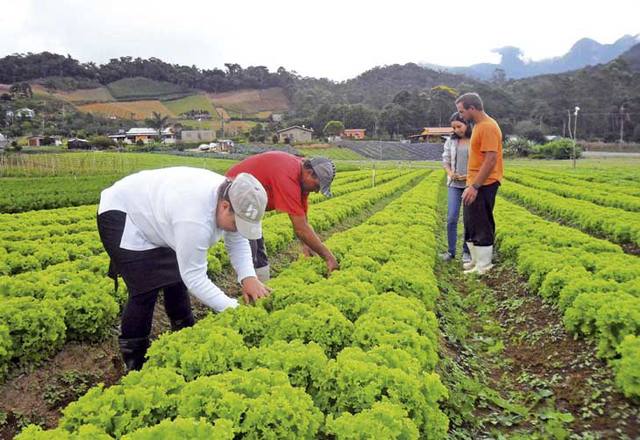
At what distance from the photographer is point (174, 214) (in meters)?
3.78

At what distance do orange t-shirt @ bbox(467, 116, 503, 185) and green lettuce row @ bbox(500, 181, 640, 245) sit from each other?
187 inches

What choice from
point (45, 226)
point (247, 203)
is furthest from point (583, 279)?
point (45, 226)

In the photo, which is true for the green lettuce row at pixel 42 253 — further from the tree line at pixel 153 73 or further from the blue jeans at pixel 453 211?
the tree line at pixel 153 73

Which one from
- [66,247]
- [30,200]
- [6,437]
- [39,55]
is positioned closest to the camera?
[6,437]

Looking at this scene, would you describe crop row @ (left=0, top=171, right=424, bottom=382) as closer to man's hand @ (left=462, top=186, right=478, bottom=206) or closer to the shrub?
man's hand @ (left=462, top=186, right=478, bottom=206)

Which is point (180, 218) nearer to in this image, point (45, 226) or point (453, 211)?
point (453, 211)

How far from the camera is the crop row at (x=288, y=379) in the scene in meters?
3.10

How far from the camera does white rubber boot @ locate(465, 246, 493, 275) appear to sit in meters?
8.82

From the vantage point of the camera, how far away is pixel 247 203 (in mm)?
3648

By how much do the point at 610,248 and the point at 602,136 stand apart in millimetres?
104442

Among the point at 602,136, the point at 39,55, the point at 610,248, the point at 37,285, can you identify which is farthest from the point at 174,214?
the point at 39,55

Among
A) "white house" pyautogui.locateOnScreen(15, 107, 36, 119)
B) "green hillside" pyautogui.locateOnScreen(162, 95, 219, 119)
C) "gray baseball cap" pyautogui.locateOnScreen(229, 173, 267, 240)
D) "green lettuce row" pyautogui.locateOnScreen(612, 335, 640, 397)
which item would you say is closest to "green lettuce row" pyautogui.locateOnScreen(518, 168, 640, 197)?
"green lettuce row" pyautogui.locateOnScreen(612, 335, 640, 397)

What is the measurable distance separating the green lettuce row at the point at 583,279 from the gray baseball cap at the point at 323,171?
3098mm

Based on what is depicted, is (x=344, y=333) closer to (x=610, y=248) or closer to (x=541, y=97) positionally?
(x=610, y=248)
